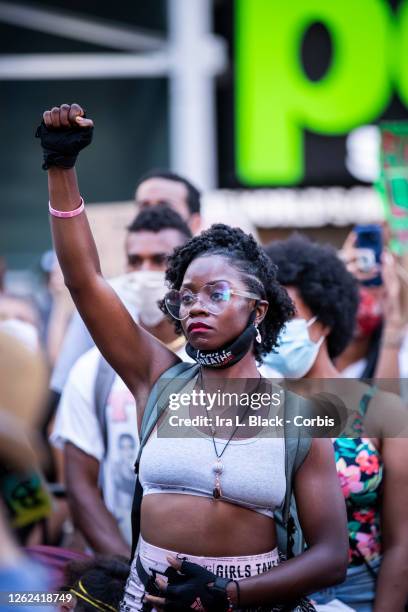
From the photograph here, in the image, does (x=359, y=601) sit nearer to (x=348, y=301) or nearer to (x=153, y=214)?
(x=348, y=301)

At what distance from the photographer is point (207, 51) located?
1016 centimetres

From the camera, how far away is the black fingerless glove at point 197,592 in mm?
2496

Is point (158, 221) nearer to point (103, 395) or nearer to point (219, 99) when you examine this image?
point (103, 395)

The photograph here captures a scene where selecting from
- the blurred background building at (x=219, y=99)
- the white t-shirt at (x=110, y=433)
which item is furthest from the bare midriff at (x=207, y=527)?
the blurred background building at (x=219, y=99)

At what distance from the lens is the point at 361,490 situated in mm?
3240

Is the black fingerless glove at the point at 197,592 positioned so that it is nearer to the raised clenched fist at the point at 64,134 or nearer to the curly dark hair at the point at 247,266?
the curly dark hair at the point at 247,266

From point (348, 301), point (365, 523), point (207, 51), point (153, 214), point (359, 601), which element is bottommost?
point (359, 601)

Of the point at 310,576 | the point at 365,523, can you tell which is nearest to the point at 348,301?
the point at 365,523

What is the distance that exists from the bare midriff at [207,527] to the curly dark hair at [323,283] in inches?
47.7

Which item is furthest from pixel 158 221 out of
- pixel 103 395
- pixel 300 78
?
pixel 300 78

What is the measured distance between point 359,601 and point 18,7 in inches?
342

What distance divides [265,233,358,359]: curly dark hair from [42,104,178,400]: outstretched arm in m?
1.04

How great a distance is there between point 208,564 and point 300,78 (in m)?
7.97

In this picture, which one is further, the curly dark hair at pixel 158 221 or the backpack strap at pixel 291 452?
the curly dark hair at pixel 158 221
